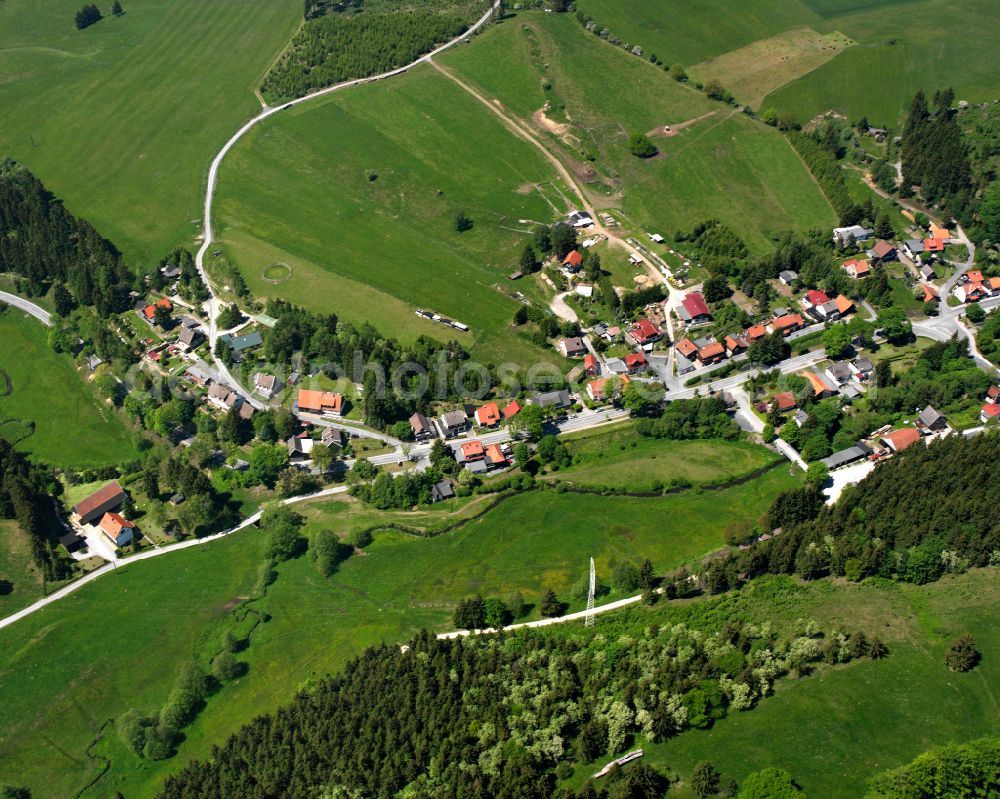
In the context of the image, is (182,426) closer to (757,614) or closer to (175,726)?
(175,726)

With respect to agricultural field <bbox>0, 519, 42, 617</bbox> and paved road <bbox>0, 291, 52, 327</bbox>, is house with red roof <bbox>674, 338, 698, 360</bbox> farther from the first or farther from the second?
paved road <bbox>0, 291, 52, 327</bbox>

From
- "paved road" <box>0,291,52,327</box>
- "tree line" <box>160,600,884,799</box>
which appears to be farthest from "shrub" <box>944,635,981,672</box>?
"paved road" <box>0,291,52,327</box>

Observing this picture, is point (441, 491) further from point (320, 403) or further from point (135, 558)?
point (135, 558)

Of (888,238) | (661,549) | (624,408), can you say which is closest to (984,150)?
(888,238)

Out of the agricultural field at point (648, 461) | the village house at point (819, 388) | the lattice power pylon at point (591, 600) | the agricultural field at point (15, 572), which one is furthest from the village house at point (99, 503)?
the village house at point (819, 388)

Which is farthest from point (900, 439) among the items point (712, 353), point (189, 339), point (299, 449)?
point (189, 339)

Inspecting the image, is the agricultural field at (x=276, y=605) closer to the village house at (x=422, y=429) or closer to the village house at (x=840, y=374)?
the village house at (x=422, y=429)
